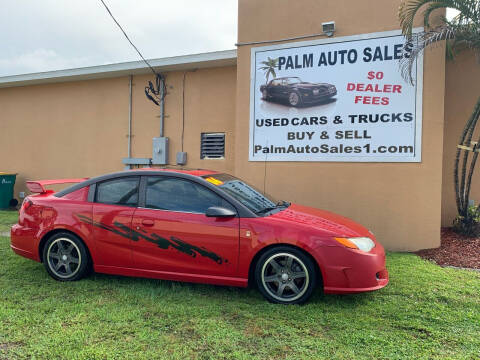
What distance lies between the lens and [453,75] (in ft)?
23.3

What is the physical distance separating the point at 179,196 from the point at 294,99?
3.57 meters

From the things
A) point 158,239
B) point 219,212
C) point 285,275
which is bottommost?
point 285,275

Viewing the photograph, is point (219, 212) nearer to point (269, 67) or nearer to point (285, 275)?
point (285, 275)

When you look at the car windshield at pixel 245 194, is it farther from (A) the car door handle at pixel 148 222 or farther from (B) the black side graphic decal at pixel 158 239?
(A) the car door handle at pixel 148 222

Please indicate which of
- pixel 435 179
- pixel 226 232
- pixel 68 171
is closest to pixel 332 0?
pixel 435 179

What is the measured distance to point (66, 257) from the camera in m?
4.36

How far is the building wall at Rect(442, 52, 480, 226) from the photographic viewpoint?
22.9ft

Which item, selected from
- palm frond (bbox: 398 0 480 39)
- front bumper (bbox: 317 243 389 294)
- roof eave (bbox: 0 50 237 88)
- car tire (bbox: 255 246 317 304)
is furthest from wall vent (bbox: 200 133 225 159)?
front bumper (bbox: 317 243 389 294)

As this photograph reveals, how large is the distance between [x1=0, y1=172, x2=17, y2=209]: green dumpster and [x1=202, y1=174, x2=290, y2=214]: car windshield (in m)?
8.09

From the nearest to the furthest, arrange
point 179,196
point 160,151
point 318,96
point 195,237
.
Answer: point 195,237
point 179,196
point 318,96
point 160,151

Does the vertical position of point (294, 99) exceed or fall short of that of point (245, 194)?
it exceeds it

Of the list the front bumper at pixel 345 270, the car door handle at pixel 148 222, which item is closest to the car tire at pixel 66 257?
the car door handle at pixel 148 222

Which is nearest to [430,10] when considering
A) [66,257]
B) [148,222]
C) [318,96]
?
[318,96]

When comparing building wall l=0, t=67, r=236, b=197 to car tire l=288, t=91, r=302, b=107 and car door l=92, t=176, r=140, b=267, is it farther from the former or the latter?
car door l=92, t=176, r=140, b=267
